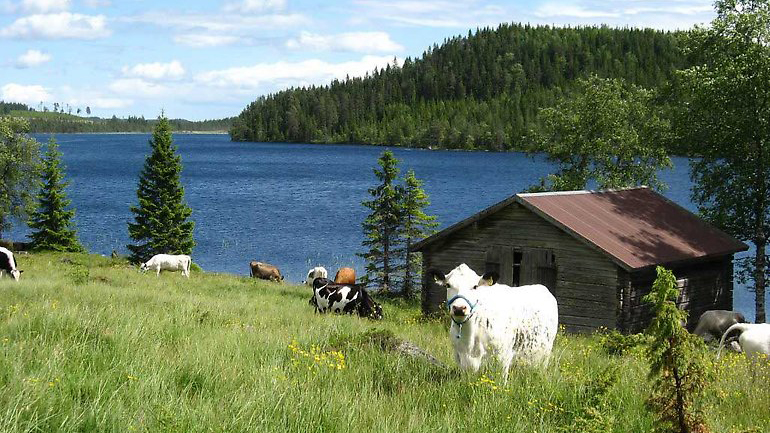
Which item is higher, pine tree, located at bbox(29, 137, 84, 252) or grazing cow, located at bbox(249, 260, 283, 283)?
pine tree, located at bbox(29, 137, 84, 252)

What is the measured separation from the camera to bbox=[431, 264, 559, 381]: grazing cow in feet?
31.0

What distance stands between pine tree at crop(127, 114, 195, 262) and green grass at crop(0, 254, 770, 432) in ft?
123

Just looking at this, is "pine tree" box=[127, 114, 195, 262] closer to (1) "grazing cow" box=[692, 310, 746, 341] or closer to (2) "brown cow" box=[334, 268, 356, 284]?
(2) "brown cow" box=[334, 268, 356, 284]

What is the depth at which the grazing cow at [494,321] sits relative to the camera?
9445 millimetres

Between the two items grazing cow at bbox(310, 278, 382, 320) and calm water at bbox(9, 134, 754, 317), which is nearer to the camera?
grazing cow at bbox(310, 278, 382, 320)

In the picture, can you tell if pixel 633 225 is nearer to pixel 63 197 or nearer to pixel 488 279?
pixel 488 279

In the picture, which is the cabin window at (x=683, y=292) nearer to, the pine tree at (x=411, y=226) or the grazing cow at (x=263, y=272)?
the pine tree at (x=411, y=226)

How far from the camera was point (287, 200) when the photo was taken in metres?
93.2

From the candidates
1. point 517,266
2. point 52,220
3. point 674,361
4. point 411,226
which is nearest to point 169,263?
point 411,226

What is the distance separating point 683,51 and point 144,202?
3316 centimetres

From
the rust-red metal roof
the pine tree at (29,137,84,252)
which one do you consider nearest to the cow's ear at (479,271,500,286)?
the rust-red metal roof

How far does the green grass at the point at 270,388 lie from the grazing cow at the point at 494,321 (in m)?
0.46

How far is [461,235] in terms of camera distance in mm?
26438

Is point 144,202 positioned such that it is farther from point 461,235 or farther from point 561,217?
point 561,217
